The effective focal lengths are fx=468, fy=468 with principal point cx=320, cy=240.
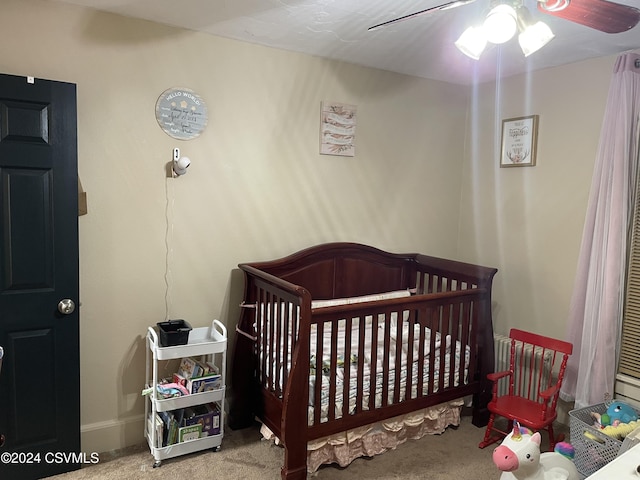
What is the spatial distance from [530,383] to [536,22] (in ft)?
7.28

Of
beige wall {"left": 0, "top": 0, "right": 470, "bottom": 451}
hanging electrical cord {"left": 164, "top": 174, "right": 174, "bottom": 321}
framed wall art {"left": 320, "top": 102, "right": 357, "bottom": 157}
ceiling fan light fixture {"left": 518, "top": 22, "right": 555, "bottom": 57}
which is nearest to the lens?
ceiling fan light fixture {"left": 518, "top": 22, "right": 555, "bottom": 57}

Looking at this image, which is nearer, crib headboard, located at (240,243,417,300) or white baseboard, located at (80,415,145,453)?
white baseboard, located at (80,415,145,453)

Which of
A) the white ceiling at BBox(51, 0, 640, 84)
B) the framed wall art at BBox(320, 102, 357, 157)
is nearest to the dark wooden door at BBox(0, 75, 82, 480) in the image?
the white ceiling at BBox(51, 0, 640, 84)

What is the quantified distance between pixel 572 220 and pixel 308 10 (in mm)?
2090

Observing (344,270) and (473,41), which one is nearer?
(473,41)

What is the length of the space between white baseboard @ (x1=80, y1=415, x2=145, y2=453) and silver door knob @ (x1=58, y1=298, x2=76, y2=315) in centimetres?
70

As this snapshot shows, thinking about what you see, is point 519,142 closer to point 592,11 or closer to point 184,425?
point 592,11

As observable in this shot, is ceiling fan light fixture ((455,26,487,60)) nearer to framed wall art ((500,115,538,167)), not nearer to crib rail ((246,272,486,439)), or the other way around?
crib rail ((246,272,486,439))

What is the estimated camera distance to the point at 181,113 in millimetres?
2643

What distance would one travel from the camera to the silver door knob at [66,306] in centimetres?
230

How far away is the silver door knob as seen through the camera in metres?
2.30

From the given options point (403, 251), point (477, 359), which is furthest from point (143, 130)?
point (477, 359)

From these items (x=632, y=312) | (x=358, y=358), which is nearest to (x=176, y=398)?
(x=358, y=358)

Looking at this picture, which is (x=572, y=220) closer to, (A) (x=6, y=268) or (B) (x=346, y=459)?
(B) (x=346, y=459)
